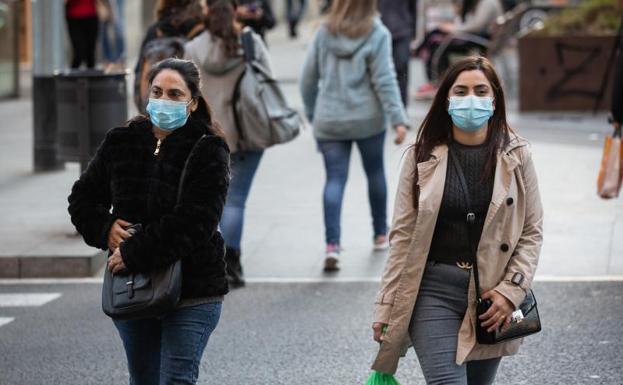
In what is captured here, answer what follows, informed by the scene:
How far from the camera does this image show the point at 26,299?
8.11 metres

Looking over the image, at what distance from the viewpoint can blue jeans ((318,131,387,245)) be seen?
336 inches

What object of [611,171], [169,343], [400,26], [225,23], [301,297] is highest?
[225,23]

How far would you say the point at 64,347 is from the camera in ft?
22.6

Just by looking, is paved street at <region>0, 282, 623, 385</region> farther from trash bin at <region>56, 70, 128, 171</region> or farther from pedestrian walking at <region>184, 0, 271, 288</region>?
trash bin at <region>56, 70, 128, 171</region>

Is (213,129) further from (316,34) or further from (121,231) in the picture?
(316,34)

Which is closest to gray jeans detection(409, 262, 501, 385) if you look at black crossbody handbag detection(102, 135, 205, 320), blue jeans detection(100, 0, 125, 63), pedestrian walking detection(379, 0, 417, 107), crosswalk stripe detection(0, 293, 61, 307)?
black crossbody handbag detection(102, 135, 205, 320)

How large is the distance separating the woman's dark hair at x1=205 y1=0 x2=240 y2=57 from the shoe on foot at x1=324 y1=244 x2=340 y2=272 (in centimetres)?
148

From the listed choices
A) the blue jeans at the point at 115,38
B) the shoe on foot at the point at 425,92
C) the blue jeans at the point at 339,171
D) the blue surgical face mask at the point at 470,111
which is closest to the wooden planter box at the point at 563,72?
the shoe on foot at the point at 425,92

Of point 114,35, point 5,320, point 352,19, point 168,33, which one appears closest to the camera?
point 5,320

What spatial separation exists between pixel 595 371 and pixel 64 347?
9.02 feet

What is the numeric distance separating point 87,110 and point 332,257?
8.05 feet

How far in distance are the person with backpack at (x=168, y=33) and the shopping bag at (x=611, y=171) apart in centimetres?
273

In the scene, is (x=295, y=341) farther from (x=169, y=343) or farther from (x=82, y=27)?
(x=82, y=27)

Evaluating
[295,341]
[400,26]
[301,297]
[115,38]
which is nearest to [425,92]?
[400,26]
